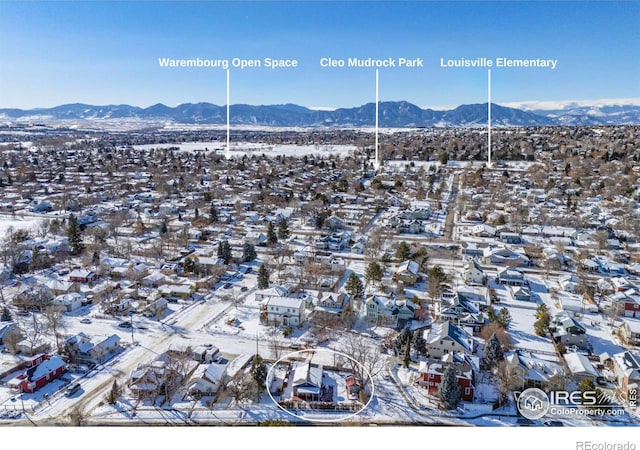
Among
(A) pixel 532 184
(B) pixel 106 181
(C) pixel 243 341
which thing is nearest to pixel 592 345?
(C) pixel 243 341

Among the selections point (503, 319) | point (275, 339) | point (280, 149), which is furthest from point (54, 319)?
point (280, 149)

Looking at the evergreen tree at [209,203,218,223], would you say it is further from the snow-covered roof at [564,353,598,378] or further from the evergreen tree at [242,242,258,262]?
the snow-covered roof at [564,353,598,378]

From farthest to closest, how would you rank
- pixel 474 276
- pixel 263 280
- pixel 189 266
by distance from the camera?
pixel 189 266 → pixel 474 276 → pixel 263 280

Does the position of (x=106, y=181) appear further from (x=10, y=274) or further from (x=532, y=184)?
(x=532, y=184)

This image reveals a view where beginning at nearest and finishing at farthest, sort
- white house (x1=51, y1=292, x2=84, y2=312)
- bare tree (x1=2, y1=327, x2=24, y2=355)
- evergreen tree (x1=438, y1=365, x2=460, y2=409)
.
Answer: evergreen tree (x1=438, y1=365, x2=460, y2=409)
bare tree (x1=2, y1=327, x2=24, y2=355)
white house (x1=51, y1=292, x2=84, y2=312)

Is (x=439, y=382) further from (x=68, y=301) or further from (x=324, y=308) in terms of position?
(x=68, y=301)

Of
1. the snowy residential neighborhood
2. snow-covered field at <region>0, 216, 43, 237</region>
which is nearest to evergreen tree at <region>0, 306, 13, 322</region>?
the snowy residential neighborhood
